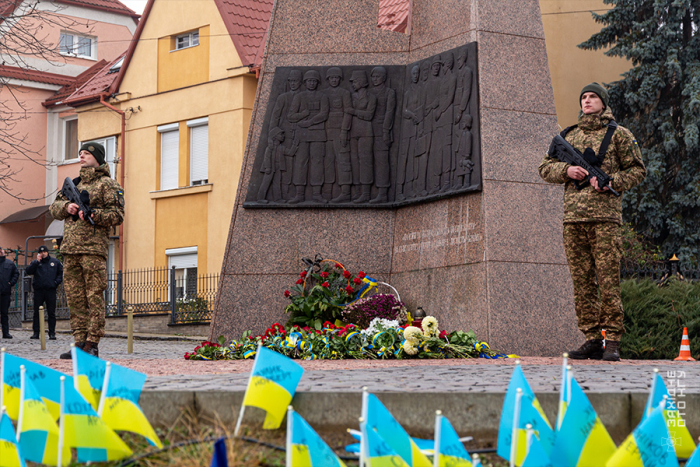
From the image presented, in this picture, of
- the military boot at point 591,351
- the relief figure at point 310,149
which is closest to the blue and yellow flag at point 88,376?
the military boot at point 591,351

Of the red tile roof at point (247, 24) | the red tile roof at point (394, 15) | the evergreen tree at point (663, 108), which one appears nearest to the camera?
the red tile roof at point (394, 15)

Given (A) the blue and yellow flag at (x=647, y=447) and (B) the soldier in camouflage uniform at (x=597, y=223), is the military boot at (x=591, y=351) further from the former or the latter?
(A) the blue and yellow flag at (x=647, y=447)

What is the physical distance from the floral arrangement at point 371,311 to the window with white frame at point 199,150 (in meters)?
14.6

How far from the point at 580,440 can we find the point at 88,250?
219 inches

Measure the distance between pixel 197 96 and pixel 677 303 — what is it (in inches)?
606

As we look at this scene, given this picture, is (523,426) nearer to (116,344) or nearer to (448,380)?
(448,380)

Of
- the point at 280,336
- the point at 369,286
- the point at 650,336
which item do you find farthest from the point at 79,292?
the point at 650,336

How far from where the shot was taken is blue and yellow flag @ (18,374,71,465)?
356 cm

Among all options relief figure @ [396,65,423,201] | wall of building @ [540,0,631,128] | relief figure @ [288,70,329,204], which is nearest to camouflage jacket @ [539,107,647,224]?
relief figure @ [396,65,423,201]

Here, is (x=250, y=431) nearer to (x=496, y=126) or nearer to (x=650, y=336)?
(x=496, y=126)

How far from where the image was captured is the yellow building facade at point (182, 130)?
869 inches

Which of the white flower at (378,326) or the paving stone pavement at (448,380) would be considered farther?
the white flower at (378,326)

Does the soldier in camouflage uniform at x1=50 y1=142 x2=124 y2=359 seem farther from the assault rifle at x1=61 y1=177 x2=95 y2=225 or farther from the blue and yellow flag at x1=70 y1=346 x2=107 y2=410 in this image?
the blue and yellow flag at x1=70 y1=346 x2=107 y2=410

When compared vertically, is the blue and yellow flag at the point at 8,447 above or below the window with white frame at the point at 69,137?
below
